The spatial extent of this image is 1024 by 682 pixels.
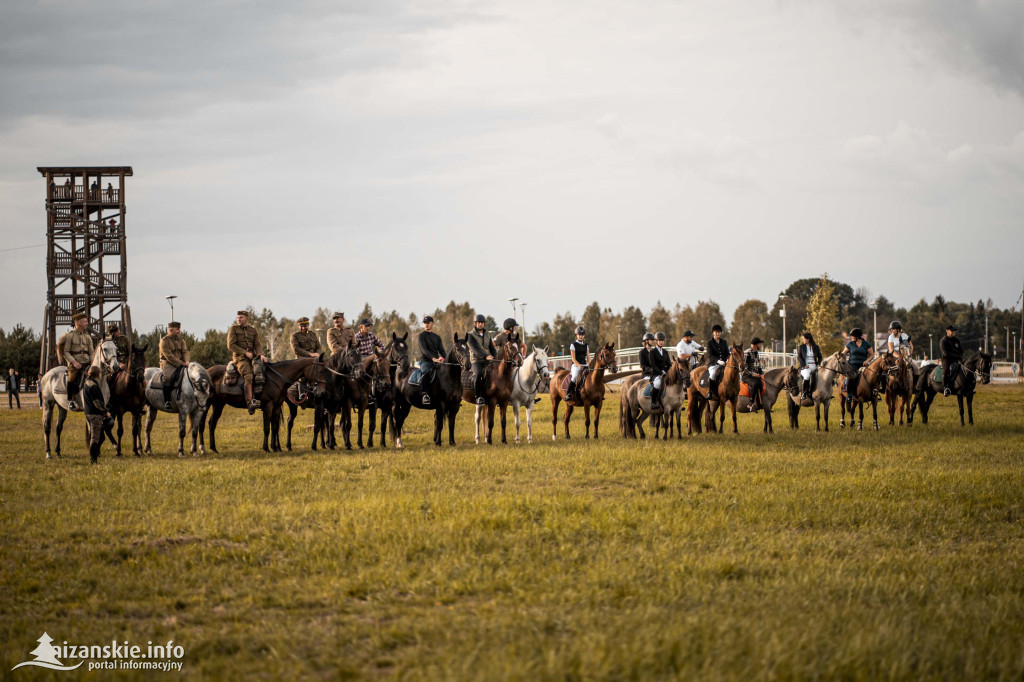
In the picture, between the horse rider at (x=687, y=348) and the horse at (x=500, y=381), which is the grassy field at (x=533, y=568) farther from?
the horse rider at (x=687, y=348)

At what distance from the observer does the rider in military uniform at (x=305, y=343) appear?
22.0 m

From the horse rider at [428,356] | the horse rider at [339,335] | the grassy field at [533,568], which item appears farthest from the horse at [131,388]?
the horse rider at [428,356]

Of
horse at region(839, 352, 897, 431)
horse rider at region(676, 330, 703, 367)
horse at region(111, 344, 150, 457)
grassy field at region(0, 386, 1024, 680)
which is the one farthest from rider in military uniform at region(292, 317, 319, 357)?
horse at region(839, 352, 897, 431)

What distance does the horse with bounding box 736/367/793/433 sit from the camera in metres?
23.0

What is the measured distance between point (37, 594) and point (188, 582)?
134 cm

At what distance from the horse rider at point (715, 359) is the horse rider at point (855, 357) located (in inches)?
173

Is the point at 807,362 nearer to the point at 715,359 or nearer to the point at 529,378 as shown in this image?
the point at 715,359

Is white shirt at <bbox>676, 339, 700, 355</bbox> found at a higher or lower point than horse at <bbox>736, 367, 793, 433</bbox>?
higher

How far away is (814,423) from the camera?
25.9 meters

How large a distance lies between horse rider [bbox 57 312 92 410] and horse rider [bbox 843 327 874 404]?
20.1m

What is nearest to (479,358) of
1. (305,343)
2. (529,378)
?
(529,378)

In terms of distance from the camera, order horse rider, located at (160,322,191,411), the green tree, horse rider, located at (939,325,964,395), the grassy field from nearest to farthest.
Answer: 1. the grassy field
2. horse rider, located at (160,322,191,411)
3. horse rider, located at (939,325,964,395)
4. the green tree

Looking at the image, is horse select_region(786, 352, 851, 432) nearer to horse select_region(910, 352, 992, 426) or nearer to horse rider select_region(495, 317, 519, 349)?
horse select_region(910, 352, 992, 426)

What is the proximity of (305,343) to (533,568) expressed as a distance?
593 inches
